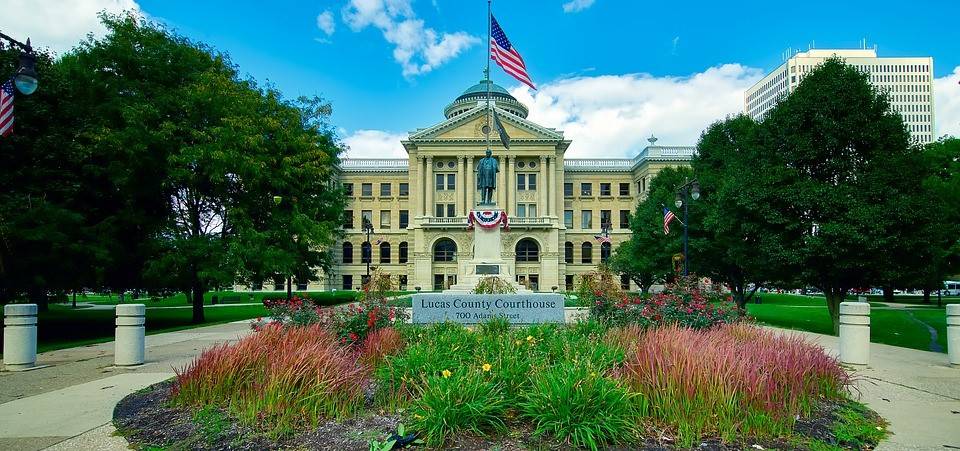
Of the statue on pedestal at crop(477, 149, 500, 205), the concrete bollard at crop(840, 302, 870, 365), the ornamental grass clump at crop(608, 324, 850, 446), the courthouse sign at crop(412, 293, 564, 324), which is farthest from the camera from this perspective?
the statue on pedestal at crop(477, 149, 500, 205)

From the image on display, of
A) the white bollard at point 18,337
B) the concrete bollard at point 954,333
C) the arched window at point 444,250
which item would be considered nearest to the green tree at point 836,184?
the concrete bollard at point 954,333

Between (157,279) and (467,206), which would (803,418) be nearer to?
(157,279)

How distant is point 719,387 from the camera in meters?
6.32

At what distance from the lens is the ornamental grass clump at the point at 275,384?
658cm

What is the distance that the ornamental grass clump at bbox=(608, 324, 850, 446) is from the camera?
6277 mm

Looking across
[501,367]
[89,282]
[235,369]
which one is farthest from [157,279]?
[501,367]

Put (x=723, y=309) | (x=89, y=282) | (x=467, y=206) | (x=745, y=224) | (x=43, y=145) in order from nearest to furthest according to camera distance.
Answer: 1. (x=723, y=309)
2. (x=43, y=145)
3. (x=89, y=282)
4. (x=745, y=224)
5. (x=467, y=206)

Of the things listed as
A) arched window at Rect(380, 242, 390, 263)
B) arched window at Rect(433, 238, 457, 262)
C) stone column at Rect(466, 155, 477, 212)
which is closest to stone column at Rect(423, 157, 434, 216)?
arched window at Rect(433, 238, 457, 262)

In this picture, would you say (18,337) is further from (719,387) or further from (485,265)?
(719,387)

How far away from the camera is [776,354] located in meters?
7.55

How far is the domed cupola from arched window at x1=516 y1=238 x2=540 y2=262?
25361mm

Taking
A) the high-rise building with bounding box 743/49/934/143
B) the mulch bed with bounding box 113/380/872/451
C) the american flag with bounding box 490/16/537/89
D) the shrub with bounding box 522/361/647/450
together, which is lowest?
the mulch bed with bounding box 113/380/872/451

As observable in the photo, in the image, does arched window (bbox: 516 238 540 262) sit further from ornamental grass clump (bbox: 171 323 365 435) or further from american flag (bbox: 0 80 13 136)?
ornamental grass clump (bbox: 171 323 365 435)

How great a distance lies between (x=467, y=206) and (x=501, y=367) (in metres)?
62.9
